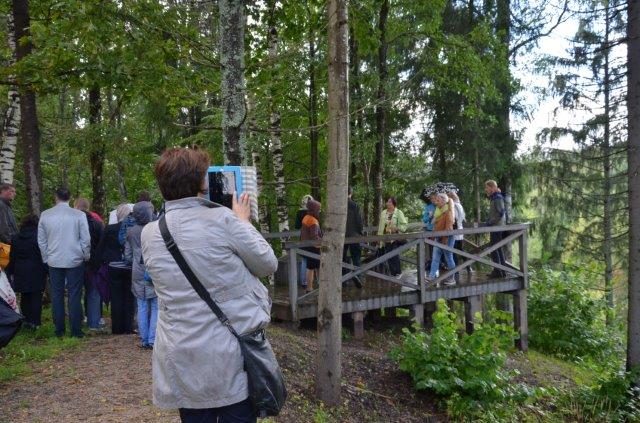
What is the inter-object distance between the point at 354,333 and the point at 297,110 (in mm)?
7835

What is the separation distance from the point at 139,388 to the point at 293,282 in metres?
3.22

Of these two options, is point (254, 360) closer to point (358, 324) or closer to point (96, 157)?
point (358, 324)

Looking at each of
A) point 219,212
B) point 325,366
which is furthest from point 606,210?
point 219,212

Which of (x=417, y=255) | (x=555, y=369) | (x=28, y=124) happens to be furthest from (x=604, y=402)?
(x=28, y=124)

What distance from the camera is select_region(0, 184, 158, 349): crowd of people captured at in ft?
21.9

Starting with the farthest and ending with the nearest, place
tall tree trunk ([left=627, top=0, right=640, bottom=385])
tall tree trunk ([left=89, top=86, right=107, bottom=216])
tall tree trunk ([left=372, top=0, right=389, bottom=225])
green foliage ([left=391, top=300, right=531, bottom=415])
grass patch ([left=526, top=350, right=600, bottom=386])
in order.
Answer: tall tree trunk ([left=372, top=0, right=389, bottom=225]), tall tree trunk ([left=89, top=86, right=107, bottom=216]), grass patch ([left=526, top=350, right=600, bottom=386]), tall tree trunk ([left=627, top=0, right=640, bottom=385]), green foliage ([left=391, top=300, right=531, bottom=415])

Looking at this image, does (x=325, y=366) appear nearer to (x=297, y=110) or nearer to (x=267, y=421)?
(x=267, y=421)

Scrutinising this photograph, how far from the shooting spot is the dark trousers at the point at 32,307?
8.02 metres

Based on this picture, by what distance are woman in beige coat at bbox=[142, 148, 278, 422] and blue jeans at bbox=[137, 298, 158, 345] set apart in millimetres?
4223

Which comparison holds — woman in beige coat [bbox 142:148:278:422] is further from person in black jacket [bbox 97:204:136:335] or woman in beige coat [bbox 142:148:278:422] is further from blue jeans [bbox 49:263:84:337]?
blue jeans [bbox 49:263:84:337]

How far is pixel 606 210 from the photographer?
63.3 feet

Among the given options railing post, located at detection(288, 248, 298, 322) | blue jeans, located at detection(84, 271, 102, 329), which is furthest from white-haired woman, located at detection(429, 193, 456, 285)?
blue jeans, located at detection(84, 271, 102, 329)

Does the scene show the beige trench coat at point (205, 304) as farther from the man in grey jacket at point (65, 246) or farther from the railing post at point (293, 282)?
the railing post at point (293, 282)

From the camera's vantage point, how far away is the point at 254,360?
2346 millimetres
